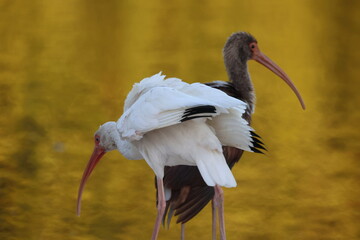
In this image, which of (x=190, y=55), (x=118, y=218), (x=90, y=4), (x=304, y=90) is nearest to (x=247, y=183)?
(x=118, y=218)

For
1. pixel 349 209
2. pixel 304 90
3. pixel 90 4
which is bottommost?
pixel 349 209

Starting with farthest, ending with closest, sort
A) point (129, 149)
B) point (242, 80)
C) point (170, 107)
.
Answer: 1. point (242, 80)
2. point (129, 149)
3. point (170, 107)

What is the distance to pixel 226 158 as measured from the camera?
15.1 feet

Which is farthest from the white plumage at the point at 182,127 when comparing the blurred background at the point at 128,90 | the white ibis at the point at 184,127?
the blurred background at the point at 128,90

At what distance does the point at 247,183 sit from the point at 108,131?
1985 mm

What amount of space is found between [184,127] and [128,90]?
4.17 m

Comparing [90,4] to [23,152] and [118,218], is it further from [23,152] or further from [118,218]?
[118,218]

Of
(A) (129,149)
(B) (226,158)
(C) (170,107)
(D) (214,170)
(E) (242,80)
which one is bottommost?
(D) (214,170)

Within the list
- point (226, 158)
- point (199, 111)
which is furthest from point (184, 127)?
point (226, 158)

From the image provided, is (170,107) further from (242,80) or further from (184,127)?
(242,80)

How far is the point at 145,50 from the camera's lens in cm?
911

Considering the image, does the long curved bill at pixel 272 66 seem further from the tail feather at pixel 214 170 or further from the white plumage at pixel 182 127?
the tail feather at pixel 214 170

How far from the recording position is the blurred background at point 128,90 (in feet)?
18.2

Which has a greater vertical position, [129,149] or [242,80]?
[242,80]
